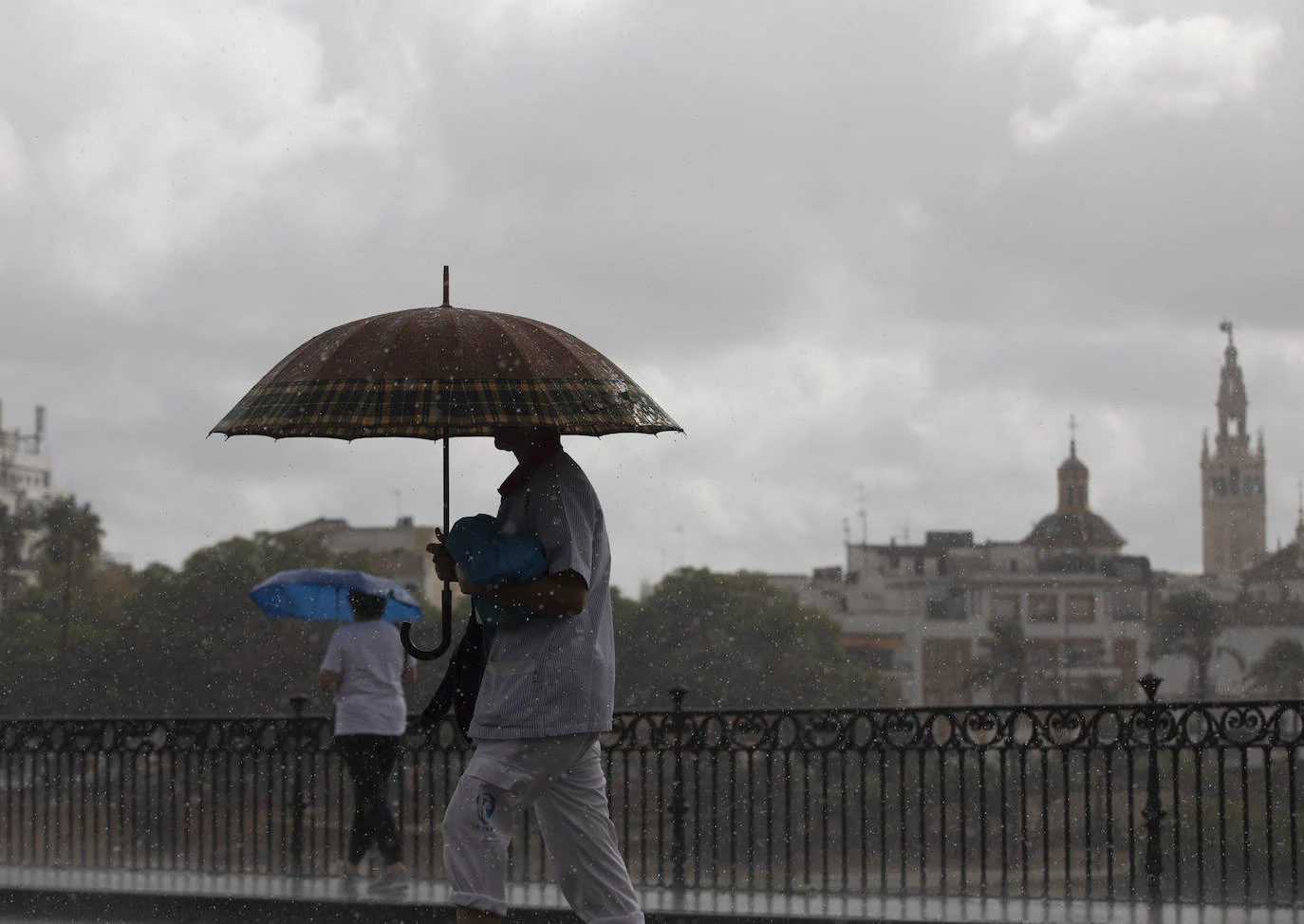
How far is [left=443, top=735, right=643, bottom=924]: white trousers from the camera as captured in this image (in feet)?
13.8

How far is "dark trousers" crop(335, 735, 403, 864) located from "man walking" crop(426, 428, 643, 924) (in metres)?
4.72

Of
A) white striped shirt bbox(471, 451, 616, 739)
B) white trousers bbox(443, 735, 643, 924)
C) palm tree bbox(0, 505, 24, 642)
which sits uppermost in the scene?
palm tree bbox(0, 505, 24, 642)

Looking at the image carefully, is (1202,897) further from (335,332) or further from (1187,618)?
(1187,618)

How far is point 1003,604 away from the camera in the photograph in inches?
5354

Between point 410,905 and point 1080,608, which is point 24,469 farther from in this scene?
point 410,905

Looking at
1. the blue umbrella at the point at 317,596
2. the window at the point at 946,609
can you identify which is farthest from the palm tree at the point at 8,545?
the blue umbrella at the point at 317,596

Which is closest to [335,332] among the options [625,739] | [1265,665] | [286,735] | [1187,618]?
[625,739]

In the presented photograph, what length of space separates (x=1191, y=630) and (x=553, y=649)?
124 meters

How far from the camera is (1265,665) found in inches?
4328

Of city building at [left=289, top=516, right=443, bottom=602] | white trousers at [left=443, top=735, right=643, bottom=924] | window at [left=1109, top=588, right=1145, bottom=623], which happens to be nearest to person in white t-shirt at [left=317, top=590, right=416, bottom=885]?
white trousers at [left=443, top=735, right=643, bottom=924]

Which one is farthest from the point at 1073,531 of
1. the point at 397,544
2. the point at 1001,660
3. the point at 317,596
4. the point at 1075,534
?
the point at 317,596

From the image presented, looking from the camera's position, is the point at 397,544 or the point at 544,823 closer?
the point at 544,823

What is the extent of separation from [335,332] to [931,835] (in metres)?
75.9

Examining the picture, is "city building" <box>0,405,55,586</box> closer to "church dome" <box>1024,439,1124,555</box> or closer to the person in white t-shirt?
"church dome" <box>1024,439,1124,555</box>
